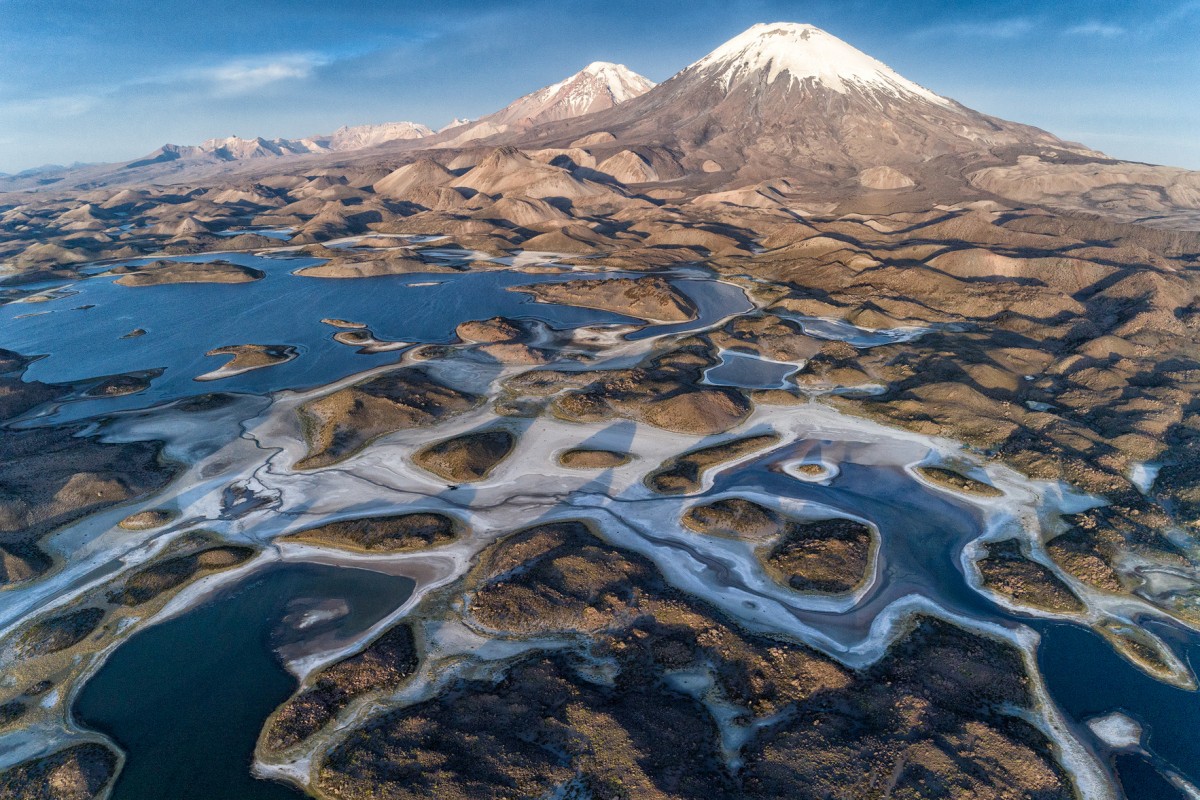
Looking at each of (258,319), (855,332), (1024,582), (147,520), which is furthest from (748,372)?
(258,319)

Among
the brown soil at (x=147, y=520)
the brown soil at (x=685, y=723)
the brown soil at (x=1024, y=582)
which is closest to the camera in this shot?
the brown soil at (x=685, y=723)

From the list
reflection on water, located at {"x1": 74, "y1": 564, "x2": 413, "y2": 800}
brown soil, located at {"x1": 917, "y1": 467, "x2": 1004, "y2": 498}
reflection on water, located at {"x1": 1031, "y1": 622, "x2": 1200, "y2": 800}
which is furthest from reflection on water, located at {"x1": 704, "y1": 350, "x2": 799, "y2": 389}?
reflection on water, located at {"x1": 74, "y1": 564, "x2": 413, "y2": 800}

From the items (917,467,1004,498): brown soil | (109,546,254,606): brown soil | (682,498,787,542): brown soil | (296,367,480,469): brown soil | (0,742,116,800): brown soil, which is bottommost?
(0,742,116,800): brown soil

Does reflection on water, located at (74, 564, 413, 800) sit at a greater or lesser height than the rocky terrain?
lesser

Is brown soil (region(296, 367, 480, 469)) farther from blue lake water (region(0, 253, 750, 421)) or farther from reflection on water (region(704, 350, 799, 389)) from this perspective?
reflection on water (region(704, 350, 799, 389))

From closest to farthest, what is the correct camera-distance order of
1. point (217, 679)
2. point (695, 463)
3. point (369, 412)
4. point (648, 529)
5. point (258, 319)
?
point (217, 679) < point (648, 529) < point (695, 463) < point (369, 412) < point (258, 319)

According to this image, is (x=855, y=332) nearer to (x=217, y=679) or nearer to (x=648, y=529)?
(x=648, y=529)

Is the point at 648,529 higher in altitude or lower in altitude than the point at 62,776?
higher

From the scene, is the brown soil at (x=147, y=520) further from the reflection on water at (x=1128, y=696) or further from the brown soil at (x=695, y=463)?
the reflection on water at (x=1128, y=696)

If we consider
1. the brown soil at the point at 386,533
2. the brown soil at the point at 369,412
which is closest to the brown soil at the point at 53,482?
the brown soil at the point at 369,412

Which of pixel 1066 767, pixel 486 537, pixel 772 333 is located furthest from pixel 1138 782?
pixel 772 333
